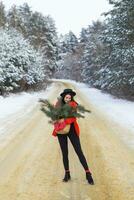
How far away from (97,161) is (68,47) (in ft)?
335

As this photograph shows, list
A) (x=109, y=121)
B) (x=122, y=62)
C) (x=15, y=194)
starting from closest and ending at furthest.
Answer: (x=15, y=194), (x=109, y=121), (x=122, y=62)

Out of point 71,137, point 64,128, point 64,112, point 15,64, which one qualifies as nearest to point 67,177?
point 71,137

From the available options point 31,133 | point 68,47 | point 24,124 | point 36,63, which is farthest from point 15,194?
point 68,47

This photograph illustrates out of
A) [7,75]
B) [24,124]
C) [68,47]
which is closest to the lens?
[24,124]

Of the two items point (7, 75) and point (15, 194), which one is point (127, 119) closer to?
point (15, 194)

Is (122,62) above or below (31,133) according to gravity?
above

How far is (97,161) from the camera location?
899 cm

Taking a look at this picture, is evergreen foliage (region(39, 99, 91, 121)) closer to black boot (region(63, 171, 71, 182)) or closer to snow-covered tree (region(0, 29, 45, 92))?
black boot (region(63, 171, 71, 182))

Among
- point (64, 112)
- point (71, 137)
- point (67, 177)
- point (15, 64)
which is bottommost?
point (67, 177)

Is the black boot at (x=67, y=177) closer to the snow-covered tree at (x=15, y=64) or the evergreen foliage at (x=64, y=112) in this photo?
the evergreen foliage at (x=64, y=112)

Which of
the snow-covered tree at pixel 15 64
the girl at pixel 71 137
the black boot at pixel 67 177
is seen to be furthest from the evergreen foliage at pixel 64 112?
the snow-covered tree at pixel 15 64

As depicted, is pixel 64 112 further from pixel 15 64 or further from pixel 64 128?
pixel 15 64

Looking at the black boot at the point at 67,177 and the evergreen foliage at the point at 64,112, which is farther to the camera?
the black boot at the point at 67,177

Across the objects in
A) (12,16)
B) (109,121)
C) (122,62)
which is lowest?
(109,121)
